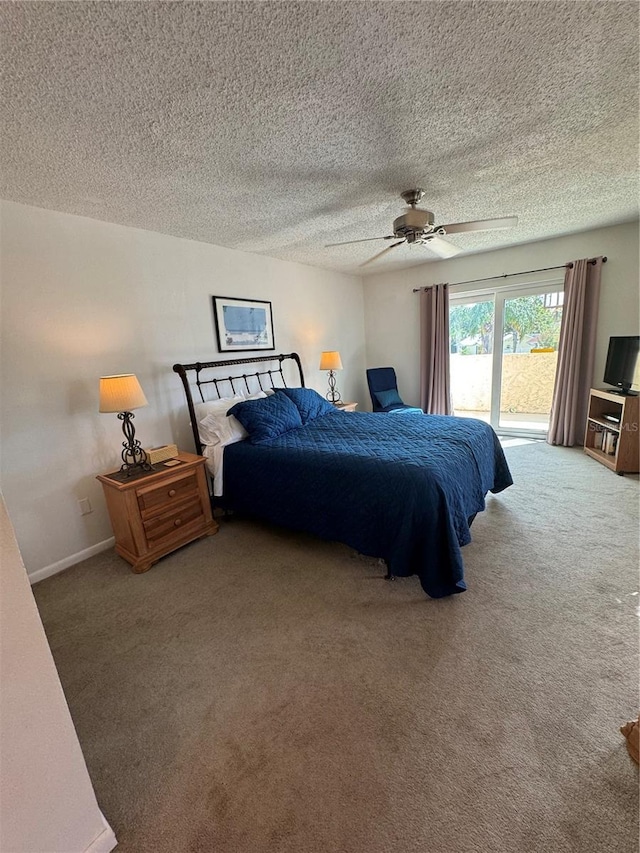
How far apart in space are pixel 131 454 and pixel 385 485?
1.90 meters

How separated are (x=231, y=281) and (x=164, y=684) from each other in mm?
3369

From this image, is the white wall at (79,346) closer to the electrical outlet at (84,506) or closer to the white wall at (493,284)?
the electrical outlet at (84,506)

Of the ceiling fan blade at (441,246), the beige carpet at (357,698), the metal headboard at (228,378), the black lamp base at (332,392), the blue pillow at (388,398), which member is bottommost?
the beige carpet at (357,698)

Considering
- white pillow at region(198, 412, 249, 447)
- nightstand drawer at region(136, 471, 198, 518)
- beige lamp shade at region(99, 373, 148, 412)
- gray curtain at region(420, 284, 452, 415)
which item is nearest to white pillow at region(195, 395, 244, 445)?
white pillow at region(198, 412, 249, 447)

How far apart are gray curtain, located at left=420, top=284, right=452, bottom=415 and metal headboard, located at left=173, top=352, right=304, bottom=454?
1.98m

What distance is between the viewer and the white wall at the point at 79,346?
7.45 ft

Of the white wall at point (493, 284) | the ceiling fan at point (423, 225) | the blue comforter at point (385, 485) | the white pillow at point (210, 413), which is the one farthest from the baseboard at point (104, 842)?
the white wall at point (493, 284)

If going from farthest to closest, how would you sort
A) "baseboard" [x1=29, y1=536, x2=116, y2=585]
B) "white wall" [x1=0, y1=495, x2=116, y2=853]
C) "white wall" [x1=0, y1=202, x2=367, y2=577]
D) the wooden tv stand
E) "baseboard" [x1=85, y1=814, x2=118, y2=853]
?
the wooden tv stand → "baseboard" [x1=29, y1=536, x2=116, y2=585] → "white wall" [x1=0, y1=202, x2=367, y2=577] → "baseboard" [x1=85, y1=814, x2=118, y2=853] → "white wall" [x1=0, y1=495, x2=116, y2=853]

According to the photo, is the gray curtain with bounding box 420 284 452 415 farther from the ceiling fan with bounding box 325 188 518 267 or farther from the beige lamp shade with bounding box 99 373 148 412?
the beige lamp shade with bounding box 99 373 148 412

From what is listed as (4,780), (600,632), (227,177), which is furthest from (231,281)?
(600,632)

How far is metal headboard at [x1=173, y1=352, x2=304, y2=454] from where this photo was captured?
3086 millimetres

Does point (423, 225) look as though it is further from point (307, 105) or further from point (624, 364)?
point (624, 364)

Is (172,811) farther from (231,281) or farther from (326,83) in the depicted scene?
(231,281)

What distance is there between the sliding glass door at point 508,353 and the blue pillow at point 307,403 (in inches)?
101
